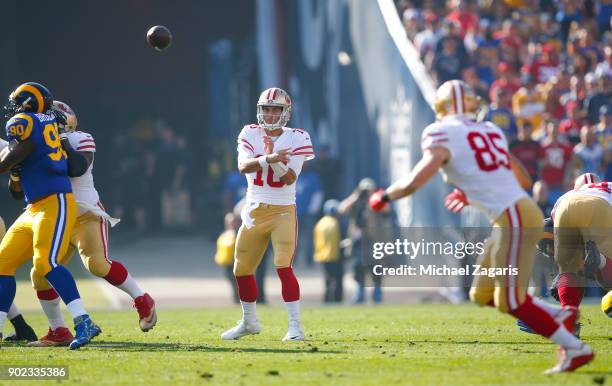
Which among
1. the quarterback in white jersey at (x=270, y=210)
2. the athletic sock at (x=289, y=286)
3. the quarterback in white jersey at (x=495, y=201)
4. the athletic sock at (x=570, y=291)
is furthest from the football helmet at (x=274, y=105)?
the athletic sock at (x=570, y=291)

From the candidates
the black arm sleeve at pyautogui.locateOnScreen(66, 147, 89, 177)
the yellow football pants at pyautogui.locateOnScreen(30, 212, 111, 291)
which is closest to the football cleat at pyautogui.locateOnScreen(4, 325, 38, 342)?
the yellow football pants at pyautogui.locateOnScreen(30, 212, 111, 291)

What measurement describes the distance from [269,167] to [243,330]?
1.27m

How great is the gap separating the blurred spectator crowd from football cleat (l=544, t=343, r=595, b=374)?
674cm

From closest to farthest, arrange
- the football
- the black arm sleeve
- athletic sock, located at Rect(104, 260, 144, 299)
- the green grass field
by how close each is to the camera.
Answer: the green grass field → the black arm sleeve → athletic sock, located at Rect(104, 260, 144, 299) → the football

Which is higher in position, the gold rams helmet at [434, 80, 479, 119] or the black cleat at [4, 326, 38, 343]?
the gold rams helmet at [434, 80, 479, 119]

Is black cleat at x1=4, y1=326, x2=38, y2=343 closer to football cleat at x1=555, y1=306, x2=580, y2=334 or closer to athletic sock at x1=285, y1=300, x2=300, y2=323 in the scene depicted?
athletic sock at x1=285, y1=300, x2=300, y2=323

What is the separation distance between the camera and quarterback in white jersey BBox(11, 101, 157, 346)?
9422 mm

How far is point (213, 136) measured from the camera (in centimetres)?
2458

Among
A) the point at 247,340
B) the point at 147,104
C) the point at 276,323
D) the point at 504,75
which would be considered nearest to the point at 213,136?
the point at 147,104

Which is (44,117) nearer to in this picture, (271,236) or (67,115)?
(67,115)

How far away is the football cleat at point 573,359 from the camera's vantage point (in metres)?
7.47

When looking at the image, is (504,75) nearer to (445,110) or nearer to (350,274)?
(350,274)

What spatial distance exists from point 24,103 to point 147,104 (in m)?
16.8

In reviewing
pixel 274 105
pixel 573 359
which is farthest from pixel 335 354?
pixel 274 105
